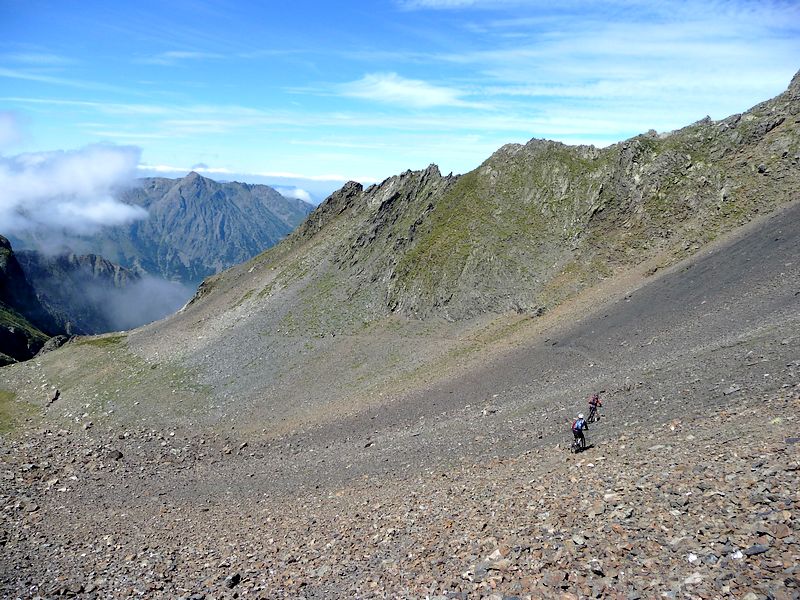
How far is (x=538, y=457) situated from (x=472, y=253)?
34542mm

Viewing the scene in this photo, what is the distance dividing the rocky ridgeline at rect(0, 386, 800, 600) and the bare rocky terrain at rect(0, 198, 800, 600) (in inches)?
3.8

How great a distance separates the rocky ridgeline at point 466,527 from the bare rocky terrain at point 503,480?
97 mm

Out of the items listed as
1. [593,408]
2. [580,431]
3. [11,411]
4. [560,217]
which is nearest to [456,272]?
[560,217]

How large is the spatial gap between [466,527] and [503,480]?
169 inches

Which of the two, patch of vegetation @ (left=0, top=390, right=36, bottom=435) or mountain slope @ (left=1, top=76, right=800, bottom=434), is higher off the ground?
mountain slope @ (left=1, top=76, right=800, bottom=434)

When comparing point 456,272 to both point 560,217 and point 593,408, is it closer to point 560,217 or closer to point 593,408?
point 560,217

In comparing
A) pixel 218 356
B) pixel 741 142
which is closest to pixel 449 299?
pixel 218 356

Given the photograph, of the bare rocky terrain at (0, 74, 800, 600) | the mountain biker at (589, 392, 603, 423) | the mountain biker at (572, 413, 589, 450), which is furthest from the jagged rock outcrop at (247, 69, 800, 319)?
the mountain biker at (572, 413, 589, 450)

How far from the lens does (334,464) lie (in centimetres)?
3156

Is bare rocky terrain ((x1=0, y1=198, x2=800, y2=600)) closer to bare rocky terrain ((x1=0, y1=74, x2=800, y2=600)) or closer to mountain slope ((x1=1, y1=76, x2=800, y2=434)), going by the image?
bare rocky terrain ((x1=0, y1=74, x2=800, y2=600))

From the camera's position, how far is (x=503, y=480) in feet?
76.4

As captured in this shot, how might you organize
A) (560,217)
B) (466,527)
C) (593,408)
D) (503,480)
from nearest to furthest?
(466,527), (503,480), (593,408), (560,217)

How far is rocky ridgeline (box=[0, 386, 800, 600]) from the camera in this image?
13.7 metres

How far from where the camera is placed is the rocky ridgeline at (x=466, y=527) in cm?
1367
